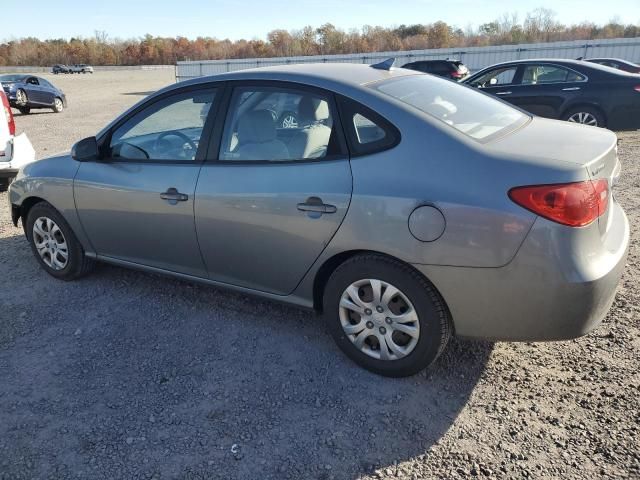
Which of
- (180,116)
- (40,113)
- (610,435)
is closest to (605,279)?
(610,435)

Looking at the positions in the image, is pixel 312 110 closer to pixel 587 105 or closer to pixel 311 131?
pixel 311 131

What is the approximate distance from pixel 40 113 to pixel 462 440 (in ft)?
74.8

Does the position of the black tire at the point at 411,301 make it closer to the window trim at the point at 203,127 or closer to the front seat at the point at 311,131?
the front seat at the point at 311,131

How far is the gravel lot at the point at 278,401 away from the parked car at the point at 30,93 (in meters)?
19.1

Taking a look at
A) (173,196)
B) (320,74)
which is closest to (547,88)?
(320,74)

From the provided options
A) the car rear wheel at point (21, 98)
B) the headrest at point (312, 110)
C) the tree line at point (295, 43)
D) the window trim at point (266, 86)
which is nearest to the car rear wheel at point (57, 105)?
the car rear wheel at point (21, 98)

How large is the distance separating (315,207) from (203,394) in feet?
3.95

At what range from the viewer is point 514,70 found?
10.7m

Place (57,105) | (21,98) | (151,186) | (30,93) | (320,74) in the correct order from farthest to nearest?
1. (57,105)
2. (30,93)
3. (21,98)
4. (151,186)
5. (320,74)

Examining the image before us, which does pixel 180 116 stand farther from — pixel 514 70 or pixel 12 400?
pixel 514 70

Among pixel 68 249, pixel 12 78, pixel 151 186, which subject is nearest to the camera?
pixel 151 186

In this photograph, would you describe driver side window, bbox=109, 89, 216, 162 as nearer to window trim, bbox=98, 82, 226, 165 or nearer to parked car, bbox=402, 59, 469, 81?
window trim, bbox=98, 82, 226, 165

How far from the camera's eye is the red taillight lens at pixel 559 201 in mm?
2393

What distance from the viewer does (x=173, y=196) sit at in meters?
3.49
